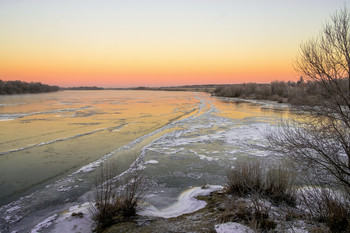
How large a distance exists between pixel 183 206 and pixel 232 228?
1836mm

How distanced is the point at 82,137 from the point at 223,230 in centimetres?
1163

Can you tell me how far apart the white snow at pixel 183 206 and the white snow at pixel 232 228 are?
127 centimetres

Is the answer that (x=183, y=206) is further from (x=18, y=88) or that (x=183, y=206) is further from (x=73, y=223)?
(x=18, y=88)

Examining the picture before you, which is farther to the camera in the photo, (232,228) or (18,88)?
(18,88)

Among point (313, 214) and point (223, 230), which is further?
point (313, 214)

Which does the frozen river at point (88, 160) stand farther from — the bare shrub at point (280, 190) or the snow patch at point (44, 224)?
the bare shrub at point (280, 190)

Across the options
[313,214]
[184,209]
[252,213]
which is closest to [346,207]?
[313,214]

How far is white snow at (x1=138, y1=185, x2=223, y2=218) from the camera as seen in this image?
5316 millimetres

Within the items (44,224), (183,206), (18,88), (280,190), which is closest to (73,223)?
(44,224)

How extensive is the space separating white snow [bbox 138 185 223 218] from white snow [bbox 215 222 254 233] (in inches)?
49.8

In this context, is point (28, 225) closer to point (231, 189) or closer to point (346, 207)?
point (231, 189)

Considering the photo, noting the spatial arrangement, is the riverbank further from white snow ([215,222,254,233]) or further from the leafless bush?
the leafless bush

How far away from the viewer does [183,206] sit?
575 centimetres

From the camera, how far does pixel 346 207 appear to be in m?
4.33
